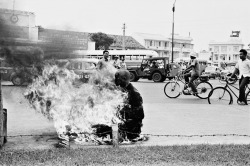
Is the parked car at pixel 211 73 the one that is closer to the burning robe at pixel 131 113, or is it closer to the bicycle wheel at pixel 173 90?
the bicycle wheel at pixel 173 90

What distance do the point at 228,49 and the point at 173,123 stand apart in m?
118

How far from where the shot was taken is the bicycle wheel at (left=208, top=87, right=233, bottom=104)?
39.4ft

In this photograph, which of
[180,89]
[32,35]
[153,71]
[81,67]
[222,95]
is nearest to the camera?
[32,35]

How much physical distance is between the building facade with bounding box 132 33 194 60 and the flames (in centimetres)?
8476

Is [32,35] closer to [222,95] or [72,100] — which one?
[72,100]

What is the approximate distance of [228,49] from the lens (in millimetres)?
120312

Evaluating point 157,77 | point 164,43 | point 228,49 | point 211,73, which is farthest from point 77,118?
point 228,49

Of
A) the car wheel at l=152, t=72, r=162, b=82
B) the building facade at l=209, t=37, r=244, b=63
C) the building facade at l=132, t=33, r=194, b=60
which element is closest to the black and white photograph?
the car wheel at l=152, t=72, r=162, b=82

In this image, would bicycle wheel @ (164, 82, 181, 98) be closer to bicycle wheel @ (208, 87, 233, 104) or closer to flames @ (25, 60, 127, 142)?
bicycle wheel @ (208, 87, 233, 104)

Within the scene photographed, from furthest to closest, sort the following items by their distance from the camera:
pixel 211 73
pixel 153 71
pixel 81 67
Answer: pixel 211 73
pixel 153 71
pixel 81 67

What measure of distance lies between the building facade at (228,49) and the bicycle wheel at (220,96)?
10970 cm

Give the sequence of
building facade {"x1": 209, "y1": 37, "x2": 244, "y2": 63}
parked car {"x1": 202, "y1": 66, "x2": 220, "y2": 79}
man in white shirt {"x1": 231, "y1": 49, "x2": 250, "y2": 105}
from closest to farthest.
A: man in white shirt {"x1": 231, "y1": 49, "x2": 250, "y2": 105}
parked car {"x1": 202, "y1": 66, "x2": 220, "y2": 79}
building facade {"x1": 209, "y1": 37, "x2": 244, "y2": 63}

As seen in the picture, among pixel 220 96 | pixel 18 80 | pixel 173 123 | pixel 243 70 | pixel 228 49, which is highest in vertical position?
pixel 228 49

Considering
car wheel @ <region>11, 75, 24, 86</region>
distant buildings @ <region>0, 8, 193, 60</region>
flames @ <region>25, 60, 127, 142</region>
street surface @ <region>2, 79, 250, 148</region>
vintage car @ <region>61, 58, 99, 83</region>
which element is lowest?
street surface @ <region>2, 79, 250, 148</region>
